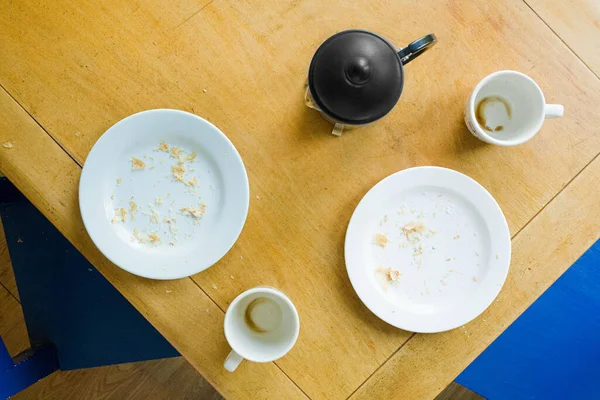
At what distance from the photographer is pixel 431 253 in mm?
Answer: 823

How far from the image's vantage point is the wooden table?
771 mm

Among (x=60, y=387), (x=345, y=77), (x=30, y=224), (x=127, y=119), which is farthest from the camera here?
(x=60, y=387)

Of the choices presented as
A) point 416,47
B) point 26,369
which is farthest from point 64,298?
point 416,47

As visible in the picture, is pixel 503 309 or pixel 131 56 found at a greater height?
pixel 131 56

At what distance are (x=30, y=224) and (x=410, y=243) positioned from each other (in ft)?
2.53

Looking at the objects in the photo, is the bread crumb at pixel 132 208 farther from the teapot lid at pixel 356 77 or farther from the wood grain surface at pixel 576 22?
the wood grain surface at pixel 576 22

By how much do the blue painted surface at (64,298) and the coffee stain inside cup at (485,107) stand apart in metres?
0.77

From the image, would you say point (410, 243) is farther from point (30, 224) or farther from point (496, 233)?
point (30, 224)

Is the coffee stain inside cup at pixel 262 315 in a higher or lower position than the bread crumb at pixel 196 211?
lower

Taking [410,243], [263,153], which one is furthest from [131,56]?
[410,243]

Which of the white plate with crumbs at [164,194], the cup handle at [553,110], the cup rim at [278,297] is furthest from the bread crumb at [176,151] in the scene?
the cup handle at [553,110]

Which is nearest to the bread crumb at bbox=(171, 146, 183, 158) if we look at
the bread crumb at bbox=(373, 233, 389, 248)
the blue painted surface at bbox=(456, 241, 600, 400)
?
the bread crumb at bbox=(373, 233, 389, 248)

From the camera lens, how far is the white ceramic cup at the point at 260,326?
0.75 m

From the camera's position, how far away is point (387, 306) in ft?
2.66
